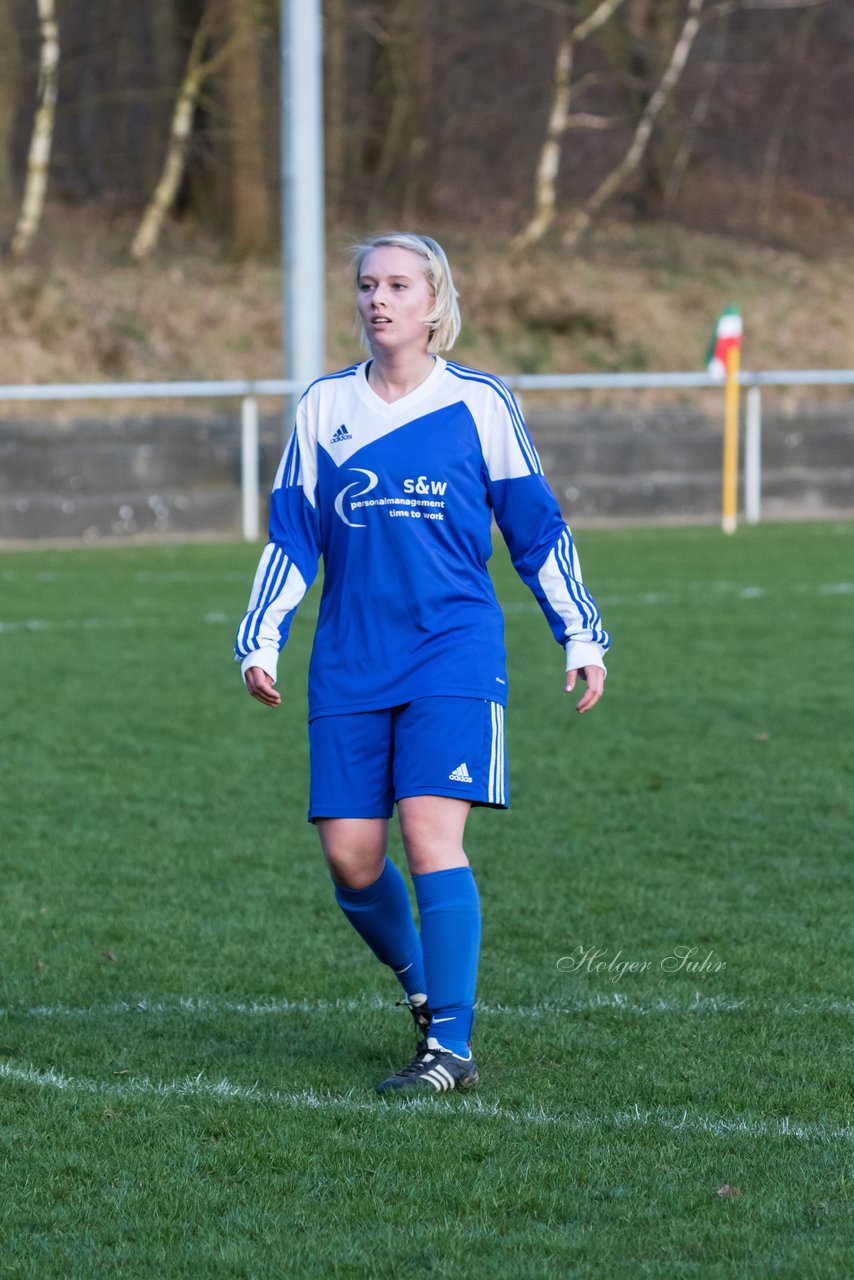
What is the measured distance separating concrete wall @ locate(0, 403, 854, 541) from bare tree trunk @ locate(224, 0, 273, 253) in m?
6.09

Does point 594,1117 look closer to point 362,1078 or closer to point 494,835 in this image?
point 362,1078

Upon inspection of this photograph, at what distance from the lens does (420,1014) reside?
3.92 metres

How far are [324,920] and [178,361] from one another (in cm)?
1685

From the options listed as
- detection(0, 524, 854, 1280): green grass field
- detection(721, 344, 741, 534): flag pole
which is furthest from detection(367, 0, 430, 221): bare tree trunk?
detection(0, 524, 854, 1280): green grass field

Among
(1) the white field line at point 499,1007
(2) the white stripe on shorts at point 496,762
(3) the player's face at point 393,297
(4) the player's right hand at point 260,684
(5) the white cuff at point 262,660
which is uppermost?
(3) the player's face at point 393,297

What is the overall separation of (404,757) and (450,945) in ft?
1.25

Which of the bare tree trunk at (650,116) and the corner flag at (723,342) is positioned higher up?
the bare tree trunk at (650,116)

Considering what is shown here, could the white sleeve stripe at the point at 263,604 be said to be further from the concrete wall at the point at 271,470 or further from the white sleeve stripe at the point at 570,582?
the concrete wall at the point at 271,470

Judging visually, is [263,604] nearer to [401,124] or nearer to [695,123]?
[401,124]

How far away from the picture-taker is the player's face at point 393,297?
3.77 m

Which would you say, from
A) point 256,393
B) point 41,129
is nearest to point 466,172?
point 41,129

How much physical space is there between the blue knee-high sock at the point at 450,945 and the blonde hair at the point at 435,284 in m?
1.06

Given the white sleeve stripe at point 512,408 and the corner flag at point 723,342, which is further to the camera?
the corner flag at point 723,342

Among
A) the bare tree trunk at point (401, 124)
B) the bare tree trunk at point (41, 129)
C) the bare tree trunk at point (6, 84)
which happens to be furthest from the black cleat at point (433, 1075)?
the bare tree trunk at point (401, 124)
